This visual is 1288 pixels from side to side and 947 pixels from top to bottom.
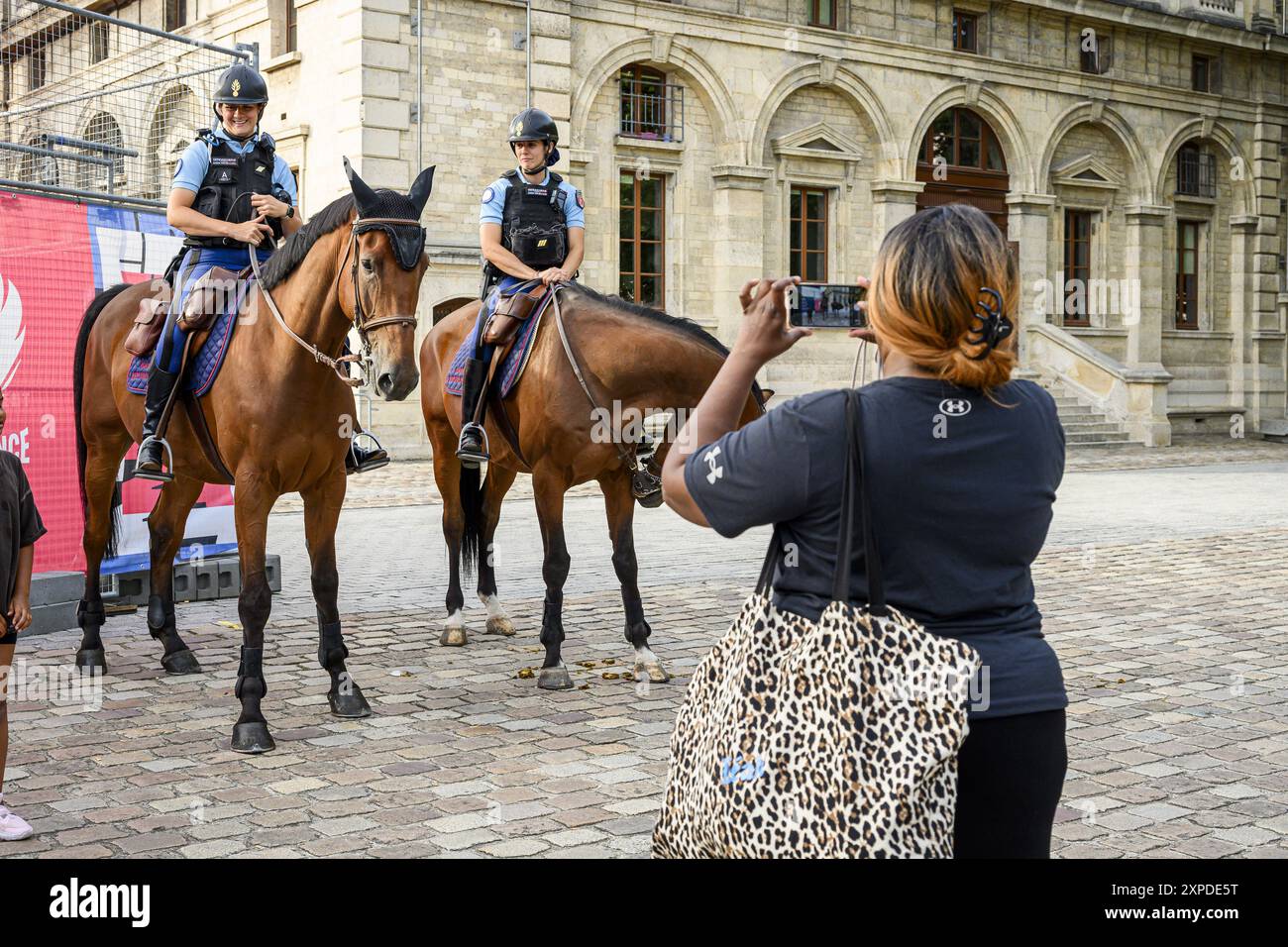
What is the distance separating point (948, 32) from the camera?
2955 centimetres

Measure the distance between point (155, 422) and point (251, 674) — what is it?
1617 millimetres

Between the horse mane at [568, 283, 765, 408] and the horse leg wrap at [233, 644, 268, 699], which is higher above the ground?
the horse mane at [568, 283, 765, 408]

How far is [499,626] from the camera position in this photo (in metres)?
8.79

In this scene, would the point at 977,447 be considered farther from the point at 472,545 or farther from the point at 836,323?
the point at 472,545

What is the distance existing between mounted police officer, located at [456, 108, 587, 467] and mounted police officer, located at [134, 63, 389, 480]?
89 centimetres

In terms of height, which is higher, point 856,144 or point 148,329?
point 856,144

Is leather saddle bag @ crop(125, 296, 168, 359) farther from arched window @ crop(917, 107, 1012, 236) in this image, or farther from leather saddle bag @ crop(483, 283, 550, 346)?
arched window @ crop(917, 107, 1012, 236)

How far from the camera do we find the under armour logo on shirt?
7.67 feet

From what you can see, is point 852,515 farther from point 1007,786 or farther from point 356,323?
point 356,323

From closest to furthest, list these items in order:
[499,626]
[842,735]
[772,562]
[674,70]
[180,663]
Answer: [842,735]
[772,562]
[180,663]
[499,626]
[674,70]

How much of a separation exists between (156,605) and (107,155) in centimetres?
556

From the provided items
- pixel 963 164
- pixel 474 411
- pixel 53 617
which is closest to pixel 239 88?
pixel 474 411

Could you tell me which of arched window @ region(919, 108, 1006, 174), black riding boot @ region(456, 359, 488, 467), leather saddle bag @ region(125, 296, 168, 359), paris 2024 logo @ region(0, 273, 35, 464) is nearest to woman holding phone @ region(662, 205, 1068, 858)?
leather saddle bag @ region(125, 296, 168, 359)

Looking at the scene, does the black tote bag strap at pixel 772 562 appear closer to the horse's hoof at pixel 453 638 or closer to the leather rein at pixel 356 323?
the leather rein at pixel 356 323
